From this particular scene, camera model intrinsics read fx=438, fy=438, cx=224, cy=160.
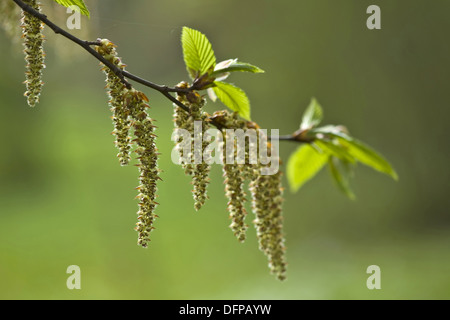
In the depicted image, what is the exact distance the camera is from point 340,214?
367 cm

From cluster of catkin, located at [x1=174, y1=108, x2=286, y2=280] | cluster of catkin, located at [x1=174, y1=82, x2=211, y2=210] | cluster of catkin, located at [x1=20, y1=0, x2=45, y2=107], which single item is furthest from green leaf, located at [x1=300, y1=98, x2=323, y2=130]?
cluster of catkin, located at [x1=20, y1=0, x2=45, y2=107]

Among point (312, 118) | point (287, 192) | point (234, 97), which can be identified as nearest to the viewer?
point (234, 97)

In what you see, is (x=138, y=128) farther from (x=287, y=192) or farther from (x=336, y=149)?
(x=287, y=192)

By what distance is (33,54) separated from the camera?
441 millimetres

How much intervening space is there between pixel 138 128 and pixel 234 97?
158 mm

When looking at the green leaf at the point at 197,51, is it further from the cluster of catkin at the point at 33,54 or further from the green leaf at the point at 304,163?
the green leaf at the point at 304,163

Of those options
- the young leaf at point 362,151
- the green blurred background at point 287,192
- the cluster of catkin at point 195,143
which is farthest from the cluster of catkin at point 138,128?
the green blurred background at point 287,192

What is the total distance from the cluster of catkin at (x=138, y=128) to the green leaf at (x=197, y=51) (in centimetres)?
10

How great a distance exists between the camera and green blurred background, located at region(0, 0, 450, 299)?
8.39ft

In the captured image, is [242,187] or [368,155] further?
[368,155]

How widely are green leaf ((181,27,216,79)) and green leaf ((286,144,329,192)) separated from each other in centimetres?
33

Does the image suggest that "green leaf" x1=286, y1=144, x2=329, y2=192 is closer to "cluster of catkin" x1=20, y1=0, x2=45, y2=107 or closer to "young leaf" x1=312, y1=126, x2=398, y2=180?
"young leaf" x1=312, y1=126, x2=398, y2=180

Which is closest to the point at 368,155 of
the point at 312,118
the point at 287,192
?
the point at 312,118

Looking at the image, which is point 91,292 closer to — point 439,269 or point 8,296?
point 8,296
